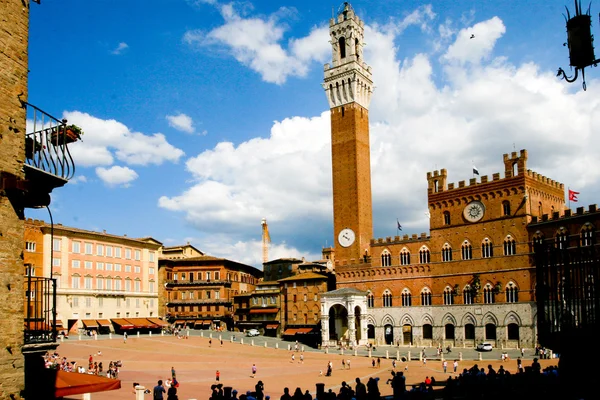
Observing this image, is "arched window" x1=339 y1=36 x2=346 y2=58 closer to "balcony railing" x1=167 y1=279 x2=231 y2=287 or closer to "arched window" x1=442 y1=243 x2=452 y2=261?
"arched window" x1=442 y1=243 x2=452 y2=261

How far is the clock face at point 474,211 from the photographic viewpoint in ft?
188

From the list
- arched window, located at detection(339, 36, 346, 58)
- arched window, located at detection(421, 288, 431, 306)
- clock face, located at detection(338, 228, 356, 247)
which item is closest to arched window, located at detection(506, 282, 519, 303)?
arched window, located at detection(421, 288, 431, 306)

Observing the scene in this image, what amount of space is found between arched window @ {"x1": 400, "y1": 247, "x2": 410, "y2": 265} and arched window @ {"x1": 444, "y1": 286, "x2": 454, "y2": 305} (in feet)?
17.9

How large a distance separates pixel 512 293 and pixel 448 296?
275 inches

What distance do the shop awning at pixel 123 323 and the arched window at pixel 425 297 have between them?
113 ft

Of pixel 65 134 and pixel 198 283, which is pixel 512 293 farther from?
pixel 65 134

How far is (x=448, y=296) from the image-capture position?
5841 centimetres

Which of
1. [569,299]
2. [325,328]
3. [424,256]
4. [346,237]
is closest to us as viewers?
[569,299]

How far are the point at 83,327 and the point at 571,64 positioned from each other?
64509 millimetres

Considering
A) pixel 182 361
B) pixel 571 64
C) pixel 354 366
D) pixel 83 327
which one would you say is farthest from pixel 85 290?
pixel 571 64

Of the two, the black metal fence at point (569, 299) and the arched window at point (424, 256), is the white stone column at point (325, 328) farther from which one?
the black metal fence at point (569, 299)

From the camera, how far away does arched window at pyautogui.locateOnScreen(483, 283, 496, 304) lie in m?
54.7

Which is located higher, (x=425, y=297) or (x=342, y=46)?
(x=342, y=46)

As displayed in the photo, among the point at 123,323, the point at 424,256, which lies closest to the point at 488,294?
the point at 424,256
